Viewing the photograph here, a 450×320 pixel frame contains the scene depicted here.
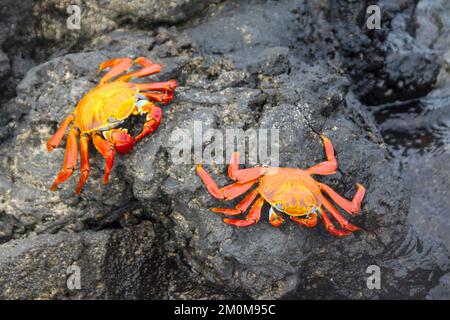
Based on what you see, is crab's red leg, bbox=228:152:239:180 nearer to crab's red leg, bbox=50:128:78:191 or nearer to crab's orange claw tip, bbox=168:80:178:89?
crab's orange claw tip, bbox=168:80:178:89

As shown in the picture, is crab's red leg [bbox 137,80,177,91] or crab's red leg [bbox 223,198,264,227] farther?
crab's red leg [bbox 137,80,177,91]

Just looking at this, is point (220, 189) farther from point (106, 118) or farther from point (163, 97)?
point (106, 118)

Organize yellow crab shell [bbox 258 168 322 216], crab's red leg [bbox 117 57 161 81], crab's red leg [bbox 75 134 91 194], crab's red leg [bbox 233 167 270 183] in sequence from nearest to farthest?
yellow crab shell [bbox 258 168 322 216]
crab's red leg [bbox 233 167 270 183]
crab's red leg [bbox 75 134 91 194]
crab's red leg [bbox 117 57 161 81]

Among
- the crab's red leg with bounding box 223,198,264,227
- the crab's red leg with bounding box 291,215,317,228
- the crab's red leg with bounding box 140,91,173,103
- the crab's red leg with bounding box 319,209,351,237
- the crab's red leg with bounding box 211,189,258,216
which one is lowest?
the crab's red leg with bounding box 319,209,351,237

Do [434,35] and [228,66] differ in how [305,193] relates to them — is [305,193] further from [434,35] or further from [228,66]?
[434,35]

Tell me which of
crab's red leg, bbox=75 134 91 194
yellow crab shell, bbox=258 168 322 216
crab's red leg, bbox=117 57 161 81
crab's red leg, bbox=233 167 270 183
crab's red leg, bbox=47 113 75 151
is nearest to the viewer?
yellow crab shell, bbox=258 168 322 216

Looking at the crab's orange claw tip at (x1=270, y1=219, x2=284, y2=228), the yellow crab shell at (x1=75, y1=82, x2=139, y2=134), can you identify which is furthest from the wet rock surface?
the yellow crab shell at (x1=75, y1=82, x2=139, y2=134)

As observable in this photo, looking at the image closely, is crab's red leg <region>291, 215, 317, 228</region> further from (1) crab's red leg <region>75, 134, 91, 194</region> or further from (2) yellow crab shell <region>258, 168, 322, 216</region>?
(1) crab's red leg <region>75, 134, 91, 194</region>

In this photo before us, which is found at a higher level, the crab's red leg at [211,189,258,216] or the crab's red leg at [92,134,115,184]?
the crab's red leg at [92,134,115,184]

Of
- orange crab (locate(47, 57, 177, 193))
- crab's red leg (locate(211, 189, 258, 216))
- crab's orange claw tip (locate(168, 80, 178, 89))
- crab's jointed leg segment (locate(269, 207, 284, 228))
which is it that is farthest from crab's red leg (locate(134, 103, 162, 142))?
crab's jointed leg segment (locate(269, 207, 284, 228))
